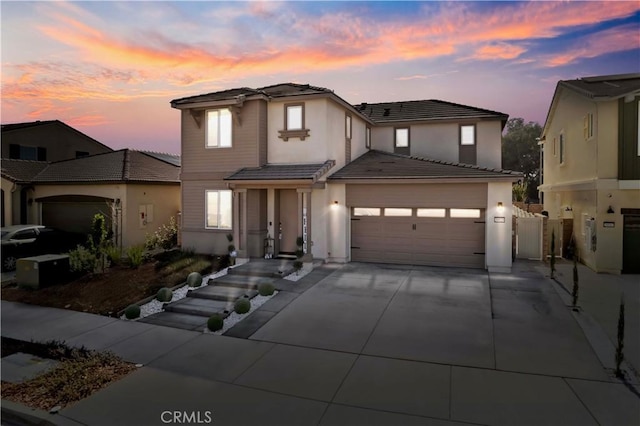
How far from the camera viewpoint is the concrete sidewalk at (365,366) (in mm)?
4984

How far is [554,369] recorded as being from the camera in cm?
611

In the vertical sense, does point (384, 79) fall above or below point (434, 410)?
above

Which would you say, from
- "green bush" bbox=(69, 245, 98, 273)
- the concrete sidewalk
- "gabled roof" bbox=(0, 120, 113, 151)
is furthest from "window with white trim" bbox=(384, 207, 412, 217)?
"gabled roof" bbox=(0, 120, 113, 151)

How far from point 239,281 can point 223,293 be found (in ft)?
3.16

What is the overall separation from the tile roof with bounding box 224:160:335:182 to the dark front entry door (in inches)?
396

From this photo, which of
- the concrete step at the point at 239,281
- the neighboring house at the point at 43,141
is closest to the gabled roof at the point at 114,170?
the neighboring house at the point at 43,141

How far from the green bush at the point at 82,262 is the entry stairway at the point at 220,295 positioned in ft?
14.0

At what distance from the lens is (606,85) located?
47.1 feet

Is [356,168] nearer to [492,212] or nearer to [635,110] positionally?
[492,212]

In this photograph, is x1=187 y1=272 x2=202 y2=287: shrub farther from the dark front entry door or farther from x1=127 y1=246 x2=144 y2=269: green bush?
the dark front entry door

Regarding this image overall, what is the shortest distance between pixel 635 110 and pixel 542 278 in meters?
6.29

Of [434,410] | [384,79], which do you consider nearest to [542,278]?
[434,410]

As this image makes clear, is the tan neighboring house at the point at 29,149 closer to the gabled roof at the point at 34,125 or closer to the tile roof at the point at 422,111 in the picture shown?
the gabled roof at the point at 34,125

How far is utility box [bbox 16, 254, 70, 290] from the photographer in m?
11.5
